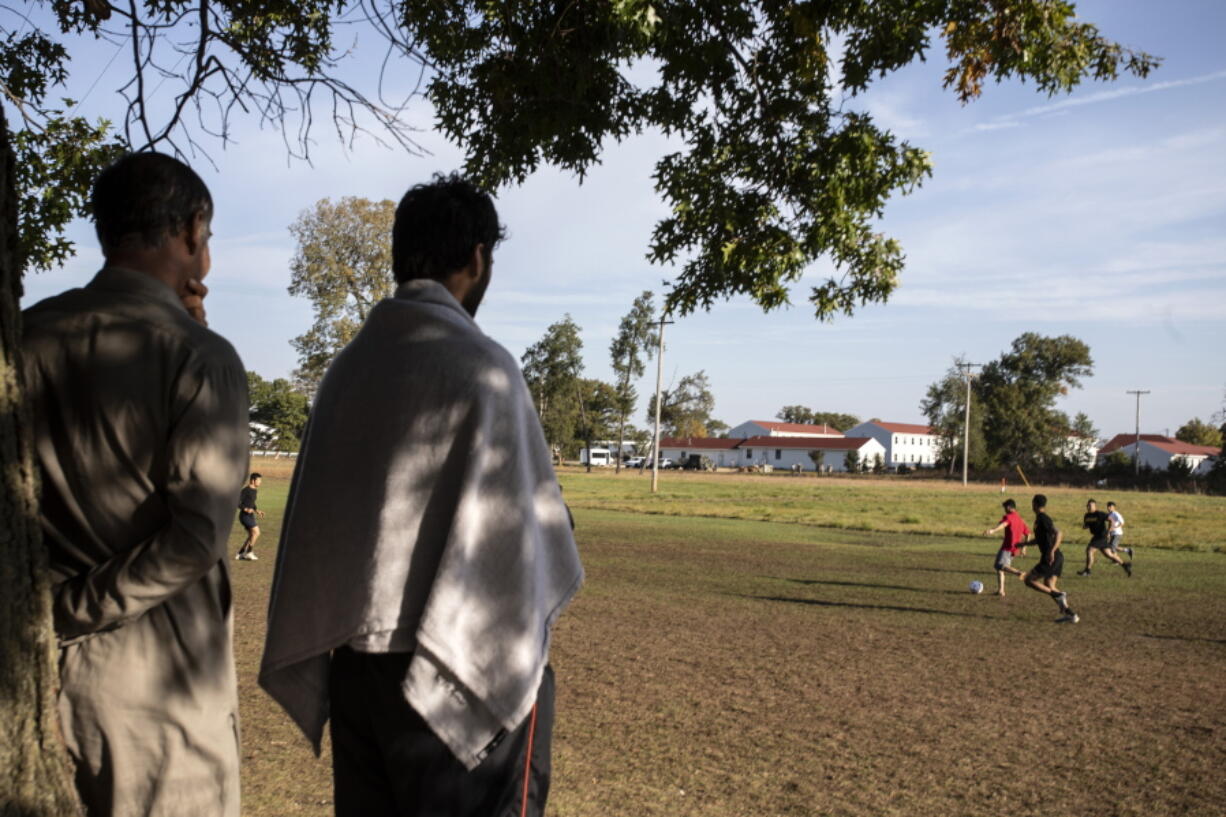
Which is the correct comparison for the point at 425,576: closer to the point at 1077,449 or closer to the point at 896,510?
the point at 896,510

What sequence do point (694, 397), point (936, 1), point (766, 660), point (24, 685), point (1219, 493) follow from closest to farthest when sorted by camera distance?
point (24, 685) < point (936, 1) < point (766, 660) < point (1219, 493) < point (694, 397)

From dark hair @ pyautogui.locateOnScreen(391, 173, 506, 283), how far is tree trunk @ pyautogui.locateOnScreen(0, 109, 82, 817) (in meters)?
0.73

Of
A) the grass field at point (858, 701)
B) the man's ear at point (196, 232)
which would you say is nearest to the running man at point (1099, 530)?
the grass field at point (858, 701)

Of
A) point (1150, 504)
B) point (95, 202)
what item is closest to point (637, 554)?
point (95, 202)

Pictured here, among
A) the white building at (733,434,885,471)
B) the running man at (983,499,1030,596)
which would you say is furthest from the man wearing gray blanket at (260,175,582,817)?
the white building at (733,434,885,471)

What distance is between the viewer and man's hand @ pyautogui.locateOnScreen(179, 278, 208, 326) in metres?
2.18

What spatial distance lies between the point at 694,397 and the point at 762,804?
11472cm

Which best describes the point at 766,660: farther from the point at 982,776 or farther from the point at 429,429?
the point at 429,429

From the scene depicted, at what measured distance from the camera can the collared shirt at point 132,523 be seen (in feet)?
6.26

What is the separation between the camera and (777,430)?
150250mm

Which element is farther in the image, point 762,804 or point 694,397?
point 694,397

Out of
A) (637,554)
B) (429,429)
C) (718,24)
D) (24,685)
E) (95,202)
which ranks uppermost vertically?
(718,24)

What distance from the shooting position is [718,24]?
5.95 meters

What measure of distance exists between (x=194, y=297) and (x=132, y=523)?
52 centimetres
